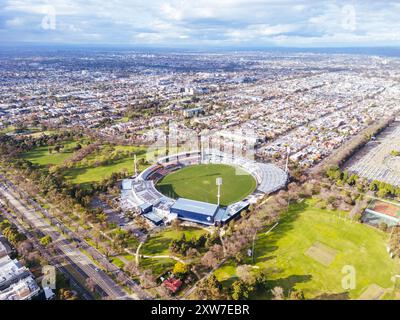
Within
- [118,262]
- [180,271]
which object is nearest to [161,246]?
[118,262]

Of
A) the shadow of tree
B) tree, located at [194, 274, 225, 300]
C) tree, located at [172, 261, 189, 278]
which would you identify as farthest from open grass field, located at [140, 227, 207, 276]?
the shadow of tree

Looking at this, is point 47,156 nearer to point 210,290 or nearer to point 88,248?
point 88,248

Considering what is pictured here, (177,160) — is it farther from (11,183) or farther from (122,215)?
(11,183)

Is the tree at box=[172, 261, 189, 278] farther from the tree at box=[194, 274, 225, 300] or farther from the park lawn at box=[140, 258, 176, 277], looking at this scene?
the tree at box=[194, 274, 225, 300]

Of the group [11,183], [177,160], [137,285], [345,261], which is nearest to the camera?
[137,285]

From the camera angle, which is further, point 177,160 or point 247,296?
point 177,160

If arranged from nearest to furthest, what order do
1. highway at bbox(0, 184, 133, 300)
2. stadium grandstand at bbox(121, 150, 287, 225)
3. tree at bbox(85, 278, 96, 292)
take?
tree at bbox(85, 278, 96, 292), highway at bbox(0, 184, 133, 300), stadium grandstand at bbox(121, 150, 287, 225)

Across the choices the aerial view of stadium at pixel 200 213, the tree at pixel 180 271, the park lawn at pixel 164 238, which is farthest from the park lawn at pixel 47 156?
the tree at pixel 180 271
